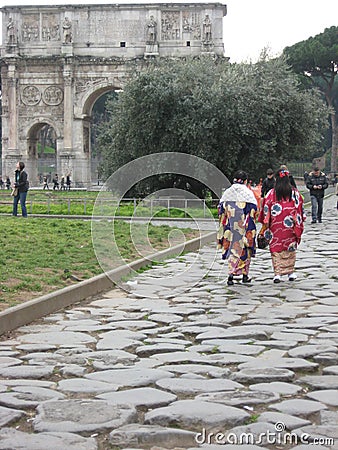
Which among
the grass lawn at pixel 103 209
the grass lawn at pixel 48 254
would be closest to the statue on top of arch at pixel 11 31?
the grass lawn at pixel 103 209

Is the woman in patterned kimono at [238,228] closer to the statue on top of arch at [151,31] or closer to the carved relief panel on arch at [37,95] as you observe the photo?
the statue on top of arch at [151,31]

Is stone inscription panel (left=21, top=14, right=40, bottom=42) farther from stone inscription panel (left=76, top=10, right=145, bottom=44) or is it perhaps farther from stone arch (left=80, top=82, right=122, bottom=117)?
stone arch (left=80, top=82, right=122, bottom=117)

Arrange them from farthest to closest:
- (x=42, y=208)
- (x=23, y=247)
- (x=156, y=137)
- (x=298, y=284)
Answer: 1. (x=156, y=137)
2. (x=42, y=208)
3. (x=23, y=247)
4. (x=298, y=284)

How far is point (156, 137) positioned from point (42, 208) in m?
5.18

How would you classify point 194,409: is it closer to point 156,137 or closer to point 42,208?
point 42,208

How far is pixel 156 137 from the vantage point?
1227 inches

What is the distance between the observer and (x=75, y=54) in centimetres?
5541

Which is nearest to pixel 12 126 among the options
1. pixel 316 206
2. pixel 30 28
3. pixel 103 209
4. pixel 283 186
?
pixel 30 28

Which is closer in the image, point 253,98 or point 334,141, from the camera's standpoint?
point 253,98

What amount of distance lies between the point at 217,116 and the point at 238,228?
62.5ft


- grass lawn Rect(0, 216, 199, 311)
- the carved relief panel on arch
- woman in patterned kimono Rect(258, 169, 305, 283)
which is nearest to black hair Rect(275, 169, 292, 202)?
woman in patterned kimono Rect(258, 169, 305, 283)

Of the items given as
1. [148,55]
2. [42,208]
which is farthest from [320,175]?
[148,55]

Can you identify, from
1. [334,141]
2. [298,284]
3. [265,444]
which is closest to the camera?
[265,444]

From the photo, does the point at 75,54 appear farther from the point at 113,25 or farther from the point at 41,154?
the point at 41,154
